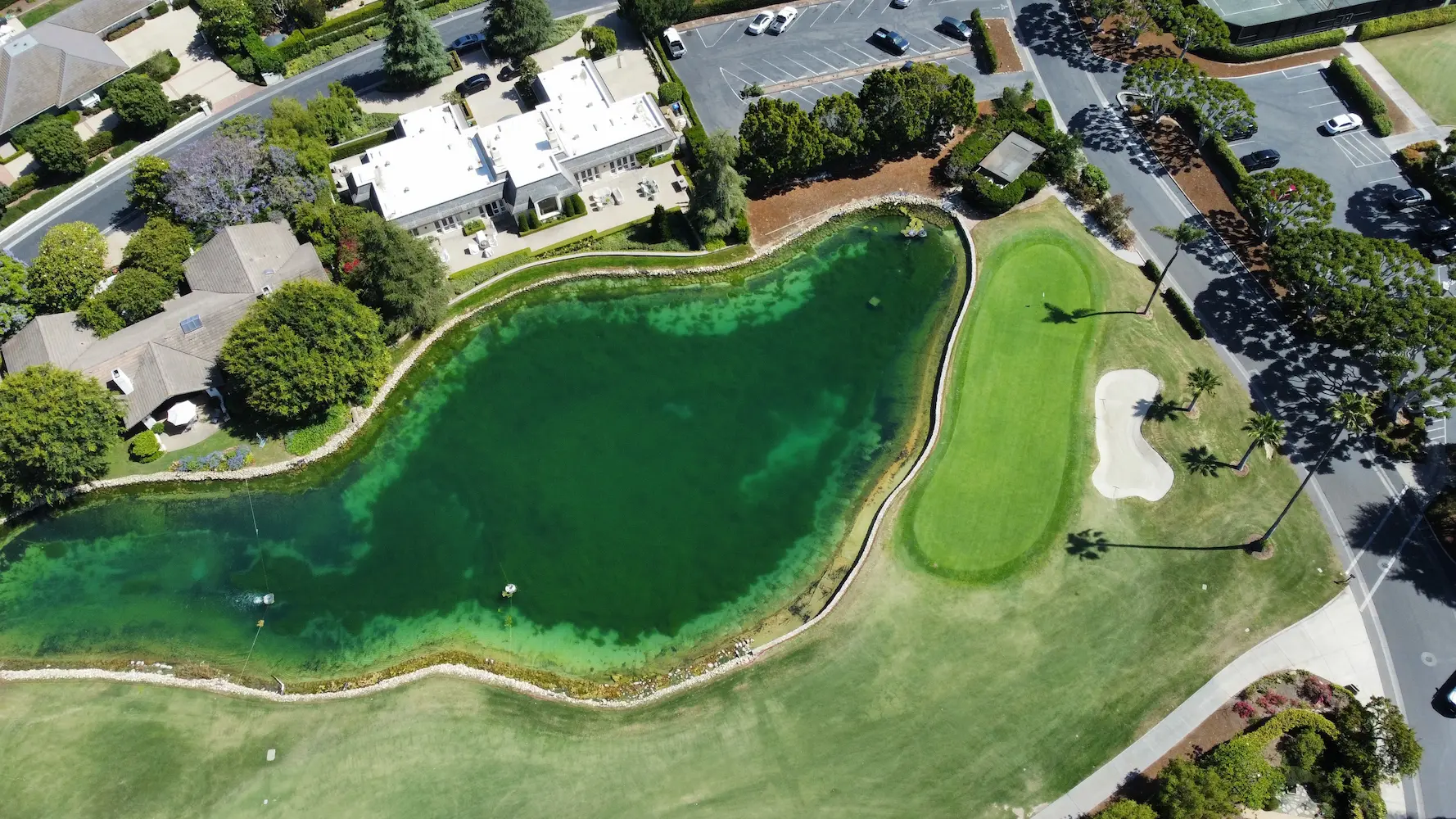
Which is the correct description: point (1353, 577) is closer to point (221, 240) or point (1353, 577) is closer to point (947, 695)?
point (947, 695)

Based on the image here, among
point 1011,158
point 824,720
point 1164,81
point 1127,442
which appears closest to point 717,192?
point 1011,158

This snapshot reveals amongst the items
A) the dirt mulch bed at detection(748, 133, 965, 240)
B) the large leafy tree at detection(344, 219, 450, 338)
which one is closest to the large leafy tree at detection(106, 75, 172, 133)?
the large leafy tree at detection(344, 219, 450, 338)

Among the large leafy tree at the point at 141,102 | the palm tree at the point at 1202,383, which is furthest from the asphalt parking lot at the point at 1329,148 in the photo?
the large leafy tree at the point at 141,102

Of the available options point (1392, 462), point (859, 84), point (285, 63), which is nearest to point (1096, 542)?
point (1392, 462)

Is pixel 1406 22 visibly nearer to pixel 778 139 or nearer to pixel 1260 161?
Result: pixel 1260 161

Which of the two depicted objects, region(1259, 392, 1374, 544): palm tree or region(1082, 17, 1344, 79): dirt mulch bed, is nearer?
region(1259, 392, 1374, 544): palm tree

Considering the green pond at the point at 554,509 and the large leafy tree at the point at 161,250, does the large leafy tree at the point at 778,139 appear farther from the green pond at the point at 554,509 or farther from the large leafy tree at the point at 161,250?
the large leafy tree at the point at 161,250

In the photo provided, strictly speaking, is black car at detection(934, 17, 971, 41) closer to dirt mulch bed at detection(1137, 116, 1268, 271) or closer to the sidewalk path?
dirt mulch bed at detection(1137, 116, 1268, 271)
